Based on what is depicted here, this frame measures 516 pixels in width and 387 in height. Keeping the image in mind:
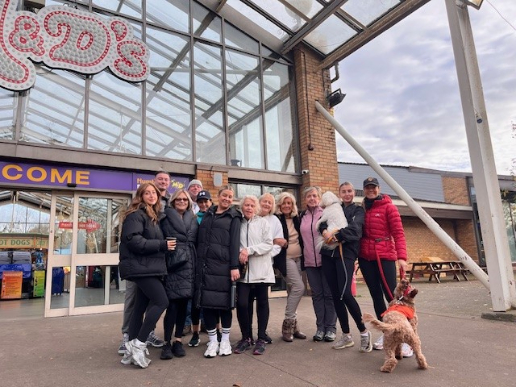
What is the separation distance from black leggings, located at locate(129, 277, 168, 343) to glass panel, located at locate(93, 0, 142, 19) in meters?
6.24

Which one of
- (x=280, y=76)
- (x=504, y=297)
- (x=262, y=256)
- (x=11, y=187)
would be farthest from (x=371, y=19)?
(x=11, y=187)

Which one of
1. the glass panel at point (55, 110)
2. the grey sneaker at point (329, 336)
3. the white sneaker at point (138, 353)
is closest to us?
the white sneaker at point (138, 353)

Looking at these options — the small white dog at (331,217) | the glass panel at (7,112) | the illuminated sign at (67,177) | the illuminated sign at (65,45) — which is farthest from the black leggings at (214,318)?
the illuminated sign at (65,45)

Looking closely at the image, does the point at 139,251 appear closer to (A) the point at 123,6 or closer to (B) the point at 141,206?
(B) the point at 141,206

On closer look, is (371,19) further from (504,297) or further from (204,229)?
(204,229)

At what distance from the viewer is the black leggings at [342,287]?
140 inches

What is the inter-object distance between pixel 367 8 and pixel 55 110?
619 centimetres

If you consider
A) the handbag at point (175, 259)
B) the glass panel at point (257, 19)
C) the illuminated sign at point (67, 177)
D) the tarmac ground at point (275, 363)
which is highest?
the glass panel at point (257, 19)

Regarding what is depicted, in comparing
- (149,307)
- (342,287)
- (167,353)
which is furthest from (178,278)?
(342,287)

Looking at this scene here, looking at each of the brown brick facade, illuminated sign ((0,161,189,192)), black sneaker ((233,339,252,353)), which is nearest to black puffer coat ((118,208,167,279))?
black sneaker ((233,339,252,353))

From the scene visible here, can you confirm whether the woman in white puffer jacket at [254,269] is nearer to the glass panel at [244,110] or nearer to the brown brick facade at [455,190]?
the glass panel at [244,110]

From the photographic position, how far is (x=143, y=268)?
3250 millimetres

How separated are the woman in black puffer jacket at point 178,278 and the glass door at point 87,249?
3.40 meters

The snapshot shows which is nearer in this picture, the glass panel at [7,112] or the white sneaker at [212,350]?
the white sneaker at [212,350]
